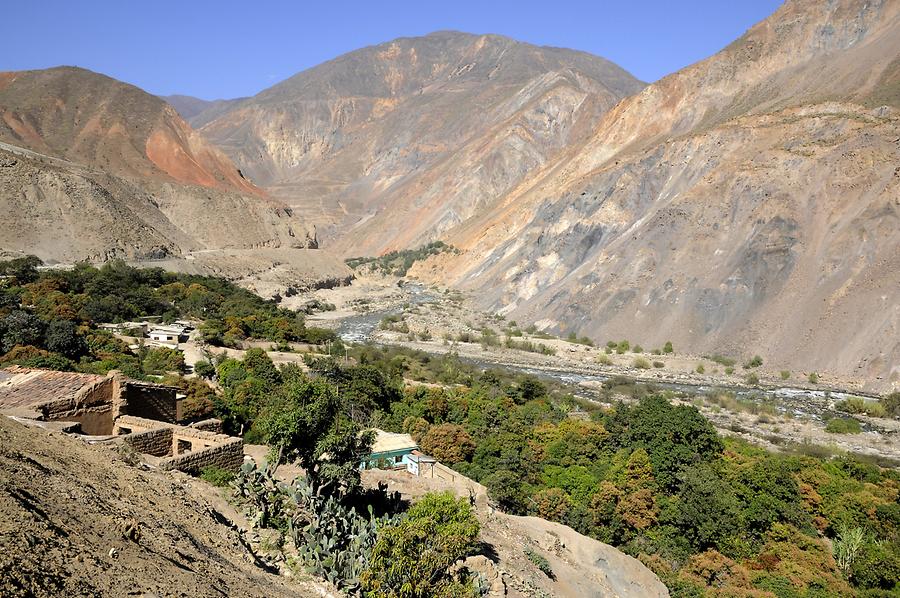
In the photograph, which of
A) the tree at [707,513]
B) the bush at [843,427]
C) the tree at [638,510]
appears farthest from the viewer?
the bush at [843,427]

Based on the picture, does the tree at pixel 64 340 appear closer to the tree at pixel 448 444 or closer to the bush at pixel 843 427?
the tree at pixel 448 444

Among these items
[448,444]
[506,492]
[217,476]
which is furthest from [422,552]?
[448,444]

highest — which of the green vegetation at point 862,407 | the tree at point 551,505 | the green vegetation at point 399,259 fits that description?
the green vegetation at point 399,259

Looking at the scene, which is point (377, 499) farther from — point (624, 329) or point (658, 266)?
point (658, 266)

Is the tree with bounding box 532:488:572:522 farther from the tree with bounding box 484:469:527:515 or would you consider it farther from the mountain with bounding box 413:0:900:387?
the mountain with bounding box 413:0:900:387

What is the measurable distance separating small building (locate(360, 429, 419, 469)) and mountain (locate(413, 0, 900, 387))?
30119 millimetres

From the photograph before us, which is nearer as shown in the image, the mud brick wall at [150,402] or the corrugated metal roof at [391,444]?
the mud brick wall at [150,402]

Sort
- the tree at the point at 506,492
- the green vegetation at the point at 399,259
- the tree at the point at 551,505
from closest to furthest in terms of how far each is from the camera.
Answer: the tree at the point at 506,492, the tree at the point at 551,505, the green vegetation at the point at 399,259

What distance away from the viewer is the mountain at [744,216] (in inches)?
1865

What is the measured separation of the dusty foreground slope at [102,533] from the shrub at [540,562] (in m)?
6.20

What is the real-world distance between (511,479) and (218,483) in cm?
1115

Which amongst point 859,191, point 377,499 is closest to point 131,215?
point 859,191

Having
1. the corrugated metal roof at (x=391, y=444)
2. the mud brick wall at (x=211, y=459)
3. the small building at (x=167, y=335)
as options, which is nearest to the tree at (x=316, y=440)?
the mud brick wall at (x=211, y=459)

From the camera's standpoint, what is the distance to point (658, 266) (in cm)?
5681
